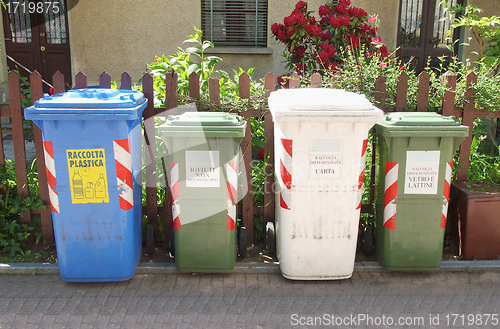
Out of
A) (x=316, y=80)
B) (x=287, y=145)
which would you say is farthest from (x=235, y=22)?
(x=287, y=145)

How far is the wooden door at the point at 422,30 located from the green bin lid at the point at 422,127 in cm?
546

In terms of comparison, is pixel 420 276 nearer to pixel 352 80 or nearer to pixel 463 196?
pixel 463 196

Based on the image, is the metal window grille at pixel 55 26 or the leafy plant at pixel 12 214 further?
the metal window grille at pixel 55 26

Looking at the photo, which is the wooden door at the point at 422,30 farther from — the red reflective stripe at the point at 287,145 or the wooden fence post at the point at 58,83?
the wooden fence post at the point at 58,83

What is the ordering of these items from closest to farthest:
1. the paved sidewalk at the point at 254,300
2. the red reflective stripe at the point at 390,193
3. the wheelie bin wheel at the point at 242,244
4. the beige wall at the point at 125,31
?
1. the paved sidewalk at the point at 254,300
2. the red reflective stripe at the point at 390,193
3. the wheelie bin wheel at the point at 242,244
4. the beige wall at the point at 125,31

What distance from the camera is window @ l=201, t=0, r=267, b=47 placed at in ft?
25.6

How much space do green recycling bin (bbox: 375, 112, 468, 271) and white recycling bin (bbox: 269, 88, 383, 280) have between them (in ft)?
0.88

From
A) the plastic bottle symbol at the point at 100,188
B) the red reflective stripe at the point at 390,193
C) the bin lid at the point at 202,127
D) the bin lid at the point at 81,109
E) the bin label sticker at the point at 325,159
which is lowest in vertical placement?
the red reflective stripe at the point at 390,193

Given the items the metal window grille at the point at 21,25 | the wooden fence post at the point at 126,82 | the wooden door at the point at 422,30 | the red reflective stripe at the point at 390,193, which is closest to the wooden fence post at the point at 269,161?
the red reflective stripe at the point at 390,193

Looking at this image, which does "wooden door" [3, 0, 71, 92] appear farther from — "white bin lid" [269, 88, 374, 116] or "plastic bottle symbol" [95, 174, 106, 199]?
"white bin lid" [269, 88, 374, 116]

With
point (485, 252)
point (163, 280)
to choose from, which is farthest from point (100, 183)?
point (485, 252)

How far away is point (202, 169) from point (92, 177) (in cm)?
75

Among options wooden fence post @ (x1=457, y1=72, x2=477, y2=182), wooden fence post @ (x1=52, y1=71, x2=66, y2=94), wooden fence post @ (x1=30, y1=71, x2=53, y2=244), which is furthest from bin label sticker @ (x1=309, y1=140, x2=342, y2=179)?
wooden fence post @ (x1=30, y1=71, x2=53, y2=244)

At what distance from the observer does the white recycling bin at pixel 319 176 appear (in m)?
2.89
